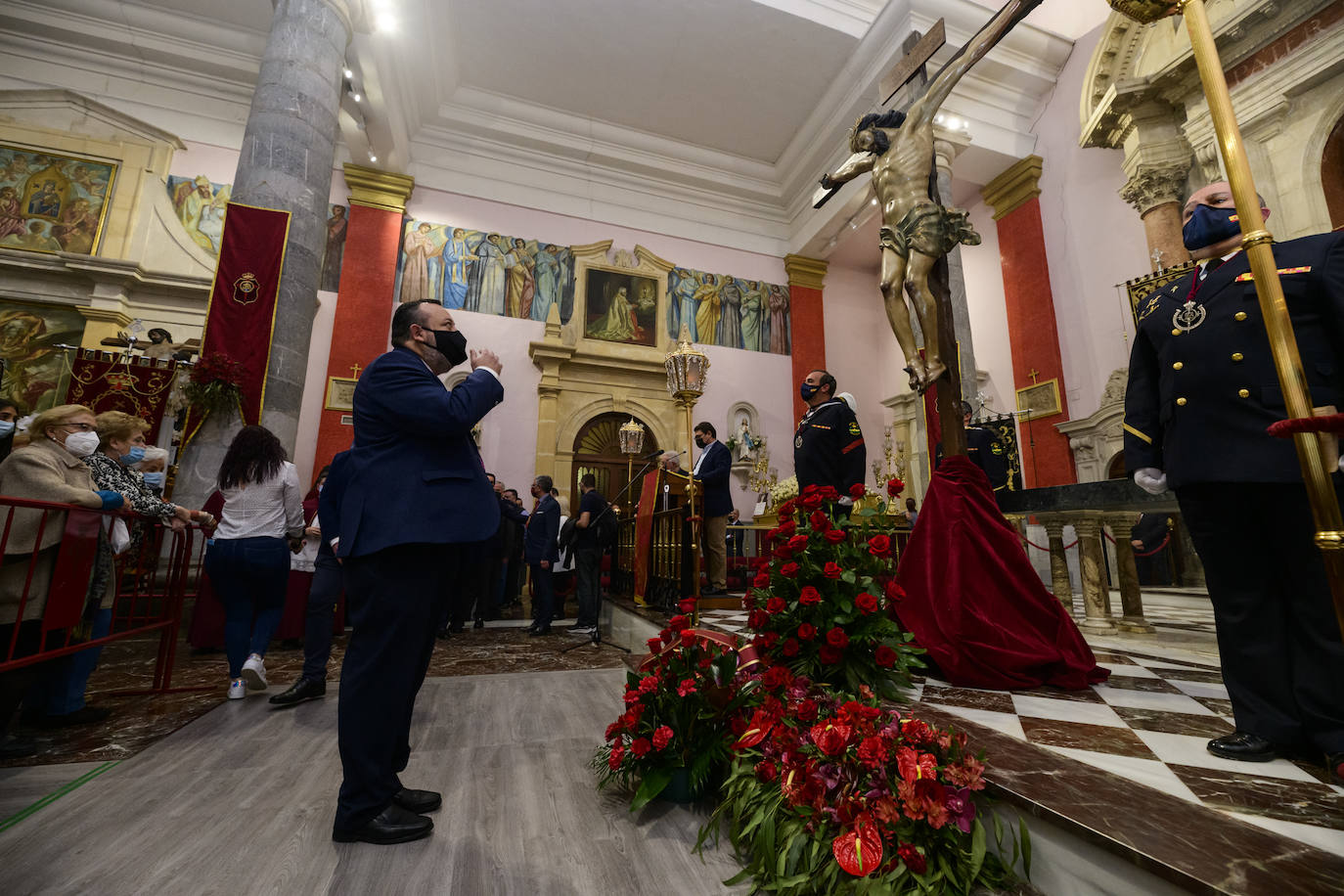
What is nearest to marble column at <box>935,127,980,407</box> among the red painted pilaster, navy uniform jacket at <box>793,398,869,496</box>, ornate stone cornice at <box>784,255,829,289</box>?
the red painted pilaster

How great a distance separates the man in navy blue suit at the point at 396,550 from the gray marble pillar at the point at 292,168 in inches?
148

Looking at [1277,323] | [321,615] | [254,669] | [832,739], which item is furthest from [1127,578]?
[254,669]

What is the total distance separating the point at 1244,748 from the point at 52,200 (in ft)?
43.4

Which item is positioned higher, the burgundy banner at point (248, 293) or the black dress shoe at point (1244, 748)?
the burgundy banner at point (248, 293)

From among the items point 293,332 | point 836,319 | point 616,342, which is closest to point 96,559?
point 293,332

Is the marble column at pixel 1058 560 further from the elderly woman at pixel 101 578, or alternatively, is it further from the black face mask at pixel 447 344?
the elderly woman at pixel 101 578

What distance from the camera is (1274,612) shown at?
1.58m

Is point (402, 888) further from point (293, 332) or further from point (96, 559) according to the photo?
point (293, 332)

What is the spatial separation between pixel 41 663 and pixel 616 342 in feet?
30.7

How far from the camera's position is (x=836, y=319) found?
1307 cm

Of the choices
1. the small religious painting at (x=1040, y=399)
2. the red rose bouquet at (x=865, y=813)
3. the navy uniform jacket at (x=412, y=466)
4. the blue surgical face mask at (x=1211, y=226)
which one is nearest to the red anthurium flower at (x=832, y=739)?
the red rose bouquet at (x=865, y=813)

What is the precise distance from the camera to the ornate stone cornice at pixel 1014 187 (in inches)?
386

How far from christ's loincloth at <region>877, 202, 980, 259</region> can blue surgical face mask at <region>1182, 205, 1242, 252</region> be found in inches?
38.1

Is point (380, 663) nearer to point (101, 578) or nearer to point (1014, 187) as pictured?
point (101, 578)
